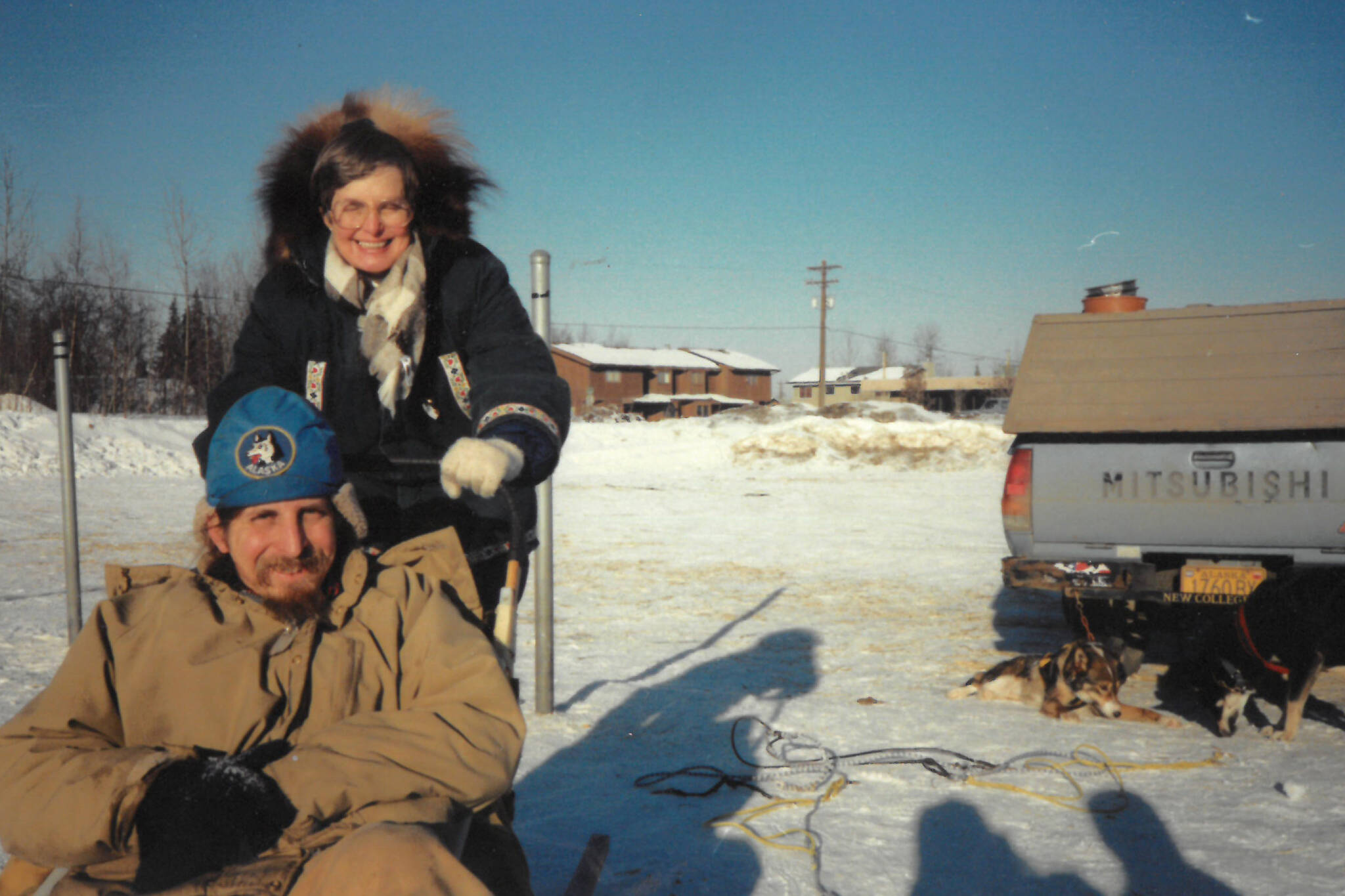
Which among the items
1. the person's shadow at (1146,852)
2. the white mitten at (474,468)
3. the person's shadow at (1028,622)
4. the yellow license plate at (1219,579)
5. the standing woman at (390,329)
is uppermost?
the standing woman at (390,329)

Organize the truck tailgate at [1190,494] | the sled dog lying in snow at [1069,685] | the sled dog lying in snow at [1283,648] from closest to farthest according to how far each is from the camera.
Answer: the sled dog lying in snow at [1283,648]
the sled dog lying in snow at [1069,685]
the truck tailgate at [1190,494]

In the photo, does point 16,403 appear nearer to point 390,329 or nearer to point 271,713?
point 390,329

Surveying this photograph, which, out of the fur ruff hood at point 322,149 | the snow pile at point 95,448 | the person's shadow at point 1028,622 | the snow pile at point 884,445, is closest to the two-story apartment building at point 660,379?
the snow pile at point 884,445

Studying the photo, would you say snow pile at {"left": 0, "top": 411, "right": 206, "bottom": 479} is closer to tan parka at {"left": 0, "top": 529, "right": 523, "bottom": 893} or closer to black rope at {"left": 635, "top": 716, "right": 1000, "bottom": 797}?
black rope at {"left": 635, "top": 716, "right": 1000, "bottom": 797}

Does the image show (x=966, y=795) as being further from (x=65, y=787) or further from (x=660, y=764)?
(x=65, y=787)

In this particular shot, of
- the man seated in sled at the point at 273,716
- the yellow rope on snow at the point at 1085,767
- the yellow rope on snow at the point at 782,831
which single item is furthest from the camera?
the yellow rope on snow at the point at 1085,767

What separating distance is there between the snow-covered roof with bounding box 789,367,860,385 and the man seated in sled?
86.1 m

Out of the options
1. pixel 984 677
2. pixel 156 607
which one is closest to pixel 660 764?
pixel 984 677

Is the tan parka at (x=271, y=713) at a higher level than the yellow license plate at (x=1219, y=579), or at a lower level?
higher

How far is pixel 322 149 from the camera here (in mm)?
2496

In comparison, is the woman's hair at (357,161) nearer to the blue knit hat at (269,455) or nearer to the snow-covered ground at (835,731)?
the blue knit hat at (269,455)

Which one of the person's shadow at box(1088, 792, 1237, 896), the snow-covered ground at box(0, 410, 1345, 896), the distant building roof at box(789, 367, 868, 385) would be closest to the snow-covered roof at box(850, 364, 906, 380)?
the distant building roof at box(789, 367, 868, 385)

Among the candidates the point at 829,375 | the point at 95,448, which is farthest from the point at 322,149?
the point at 829,375

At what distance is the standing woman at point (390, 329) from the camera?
93.7 inches
